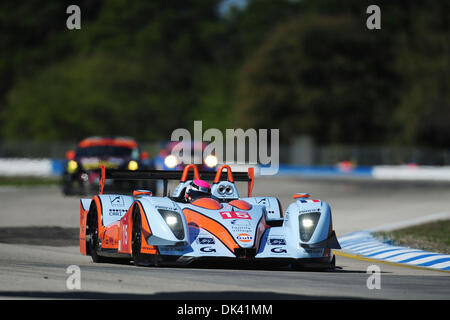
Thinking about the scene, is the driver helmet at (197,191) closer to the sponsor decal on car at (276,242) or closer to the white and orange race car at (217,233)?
the white and orange race car at (217,233)

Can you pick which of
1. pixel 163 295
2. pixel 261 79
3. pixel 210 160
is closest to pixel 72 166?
pixel 210 160

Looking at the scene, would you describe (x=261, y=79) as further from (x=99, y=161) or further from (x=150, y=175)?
(x=150, y=175)

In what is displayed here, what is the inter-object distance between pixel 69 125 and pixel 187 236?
6260 centimetres

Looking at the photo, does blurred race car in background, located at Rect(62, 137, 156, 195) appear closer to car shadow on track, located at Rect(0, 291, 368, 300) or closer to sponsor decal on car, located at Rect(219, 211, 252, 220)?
sponsor decal on car, located at Rect(219, 211, 252, 220)

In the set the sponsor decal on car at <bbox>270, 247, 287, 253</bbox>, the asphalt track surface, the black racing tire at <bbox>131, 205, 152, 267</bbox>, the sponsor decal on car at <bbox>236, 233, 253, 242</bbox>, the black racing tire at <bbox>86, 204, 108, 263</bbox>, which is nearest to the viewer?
the asphalt track surface

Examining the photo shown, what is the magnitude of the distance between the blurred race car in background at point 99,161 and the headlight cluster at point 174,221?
1422 cm

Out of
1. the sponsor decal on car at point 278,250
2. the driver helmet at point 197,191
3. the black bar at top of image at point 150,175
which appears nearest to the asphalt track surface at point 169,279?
the sponsor decal on car at point 278,250

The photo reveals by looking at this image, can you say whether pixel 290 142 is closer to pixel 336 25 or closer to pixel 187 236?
pixel 336 25

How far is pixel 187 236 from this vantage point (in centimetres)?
1029

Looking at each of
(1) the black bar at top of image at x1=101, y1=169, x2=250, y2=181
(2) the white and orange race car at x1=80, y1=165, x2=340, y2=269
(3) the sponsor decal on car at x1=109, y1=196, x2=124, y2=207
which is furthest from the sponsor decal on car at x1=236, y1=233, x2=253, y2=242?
Answer: (1) the black bar at top of image at x1=101, y1=169, x2=250, y2=181

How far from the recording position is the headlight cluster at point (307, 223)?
10578 mm

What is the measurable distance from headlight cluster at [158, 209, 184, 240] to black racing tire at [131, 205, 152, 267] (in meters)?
0.31

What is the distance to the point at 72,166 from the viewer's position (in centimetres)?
2538

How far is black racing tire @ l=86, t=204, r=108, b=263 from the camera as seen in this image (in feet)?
38.0
